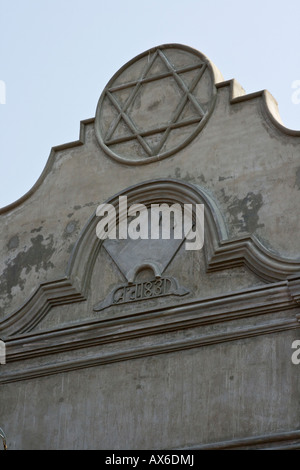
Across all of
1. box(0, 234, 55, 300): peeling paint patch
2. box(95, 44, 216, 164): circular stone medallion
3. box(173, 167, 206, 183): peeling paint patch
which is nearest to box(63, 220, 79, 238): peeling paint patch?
box(0, 234, 55, 300): peeling paint patch

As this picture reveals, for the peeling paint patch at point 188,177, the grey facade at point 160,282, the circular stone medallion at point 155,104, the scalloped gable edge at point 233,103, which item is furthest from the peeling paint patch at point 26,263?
the peeling paint patch at point 188,177

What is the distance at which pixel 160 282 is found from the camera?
14.6 metres

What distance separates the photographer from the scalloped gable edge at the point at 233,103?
14.8 m

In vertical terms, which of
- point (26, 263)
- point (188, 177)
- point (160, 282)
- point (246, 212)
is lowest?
point (160, 282)

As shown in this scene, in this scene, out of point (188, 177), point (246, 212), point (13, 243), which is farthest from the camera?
point (13, 243)

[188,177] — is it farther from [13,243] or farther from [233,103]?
[13,243]

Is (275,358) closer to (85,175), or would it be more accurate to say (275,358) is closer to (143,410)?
(143,410)

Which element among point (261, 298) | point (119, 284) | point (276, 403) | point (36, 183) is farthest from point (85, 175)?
point (276, 403)

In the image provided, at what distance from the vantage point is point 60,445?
14.2 meters

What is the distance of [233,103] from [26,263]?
145 inches

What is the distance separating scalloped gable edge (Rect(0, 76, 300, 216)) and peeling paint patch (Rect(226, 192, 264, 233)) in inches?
40.2

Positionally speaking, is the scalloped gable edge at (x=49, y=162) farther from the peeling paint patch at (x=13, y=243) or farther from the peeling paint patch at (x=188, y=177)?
the peeling paint patch at (x=188, y=177)

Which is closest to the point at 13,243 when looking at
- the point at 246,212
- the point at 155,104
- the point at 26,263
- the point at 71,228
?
the point at 26,263

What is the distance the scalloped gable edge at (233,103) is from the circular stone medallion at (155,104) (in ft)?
0.77
